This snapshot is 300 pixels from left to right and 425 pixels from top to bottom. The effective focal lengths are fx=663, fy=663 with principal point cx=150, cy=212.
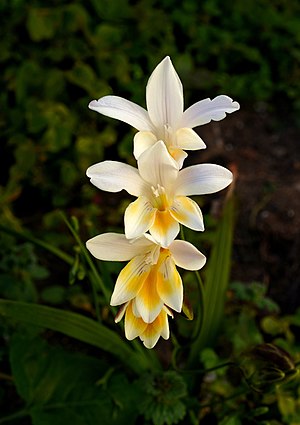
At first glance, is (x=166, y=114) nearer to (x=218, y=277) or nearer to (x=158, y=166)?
(x=158, y=166)

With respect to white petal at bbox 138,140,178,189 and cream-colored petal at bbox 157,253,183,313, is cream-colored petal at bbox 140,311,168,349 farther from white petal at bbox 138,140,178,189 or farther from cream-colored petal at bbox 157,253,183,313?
white petal at bbox 138,140,178,189

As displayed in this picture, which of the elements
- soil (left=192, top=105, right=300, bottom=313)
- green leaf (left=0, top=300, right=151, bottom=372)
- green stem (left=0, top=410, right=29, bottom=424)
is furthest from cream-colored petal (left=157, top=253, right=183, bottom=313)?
soil (left=192, top=105, right=300, bottom=313)

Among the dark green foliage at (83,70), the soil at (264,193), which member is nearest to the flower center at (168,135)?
the soil at (264,193)

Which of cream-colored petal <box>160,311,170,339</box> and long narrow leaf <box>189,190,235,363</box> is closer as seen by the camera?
cream-colored petal <box>160,311,170,339</box>

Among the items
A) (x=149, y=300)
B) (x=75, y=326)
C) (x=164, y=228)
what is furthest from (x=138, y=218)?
(x=75, y=326)

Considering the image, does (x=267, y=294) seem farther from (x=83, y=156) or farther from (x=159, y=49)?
(x=159, y=49)

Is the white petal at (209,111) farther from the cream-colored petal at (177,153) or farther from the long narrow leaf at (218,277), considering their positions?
the long narrow leaf at (218,277)
